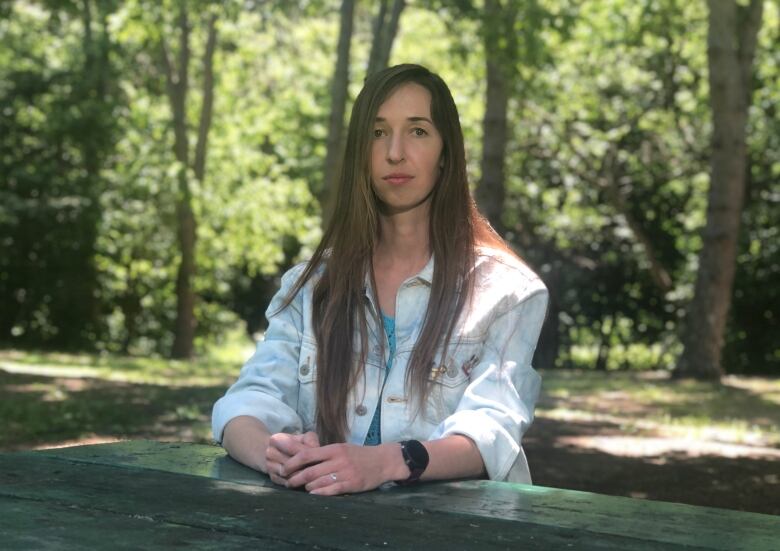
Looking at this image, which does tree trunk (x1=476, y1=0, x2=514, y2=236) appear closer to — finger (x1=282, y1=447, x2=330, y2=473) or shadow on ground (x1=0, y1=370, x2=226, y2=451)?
shadow on ground (x1=0, y1=370, x2=226, y2=451)

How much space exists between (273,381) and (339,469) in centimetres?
69

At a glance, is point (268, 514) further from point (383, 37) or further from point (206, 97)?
point (206, 97)

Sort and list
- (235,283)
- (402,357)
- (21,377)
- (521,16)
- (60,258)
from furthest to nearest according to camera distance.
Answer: (235,283) < (60,258) < (21,377) < (521,16) < (402,357)

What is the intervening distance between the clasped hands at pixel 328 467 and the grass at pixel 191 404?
18.3 ft

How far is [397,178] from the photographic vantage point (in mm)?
3227

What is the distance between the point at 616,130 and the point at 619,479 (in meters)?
17.6

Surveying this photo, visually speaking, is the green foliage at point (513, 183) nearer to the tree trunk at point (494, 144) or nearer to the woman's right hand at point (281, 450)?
the tree trunk at point (494, 144)

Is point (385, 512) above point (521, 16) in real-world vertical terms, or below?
below

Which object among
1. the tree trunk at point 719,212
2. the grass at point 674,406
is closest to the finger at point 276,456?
the grass at point 674,406

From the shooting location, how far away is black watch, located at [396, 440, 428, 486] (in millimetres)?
2633

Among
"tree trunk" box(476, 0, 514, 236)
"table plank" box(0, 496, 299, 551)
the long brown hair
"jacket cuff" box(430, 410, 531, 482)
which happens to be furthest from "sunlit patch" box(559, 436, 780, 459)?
"table plank" box(0, 496, 299, 551)

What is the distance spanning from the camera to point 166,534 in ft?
6.36

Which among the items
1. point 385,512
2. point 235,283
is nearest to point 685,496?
point 385,512

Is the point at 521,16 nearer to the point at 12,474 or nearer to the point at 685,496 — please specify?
the point at 685,496
